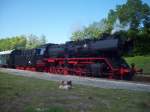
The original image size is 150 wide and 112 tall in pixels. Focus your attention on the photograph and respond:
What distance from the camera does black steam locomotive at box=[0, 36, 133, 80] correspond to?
75.0 feet

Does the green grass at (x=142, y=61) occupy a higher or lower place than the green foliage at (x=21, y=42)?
lower

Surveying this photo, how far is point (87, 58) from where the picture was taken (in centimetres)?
2498

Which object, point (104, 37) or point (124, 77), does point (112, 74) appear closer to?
point (124, 77)

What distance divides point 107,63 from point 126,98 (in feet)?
35.5

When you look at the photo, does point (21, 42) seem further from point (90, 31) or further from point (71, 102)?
point (71, 102)

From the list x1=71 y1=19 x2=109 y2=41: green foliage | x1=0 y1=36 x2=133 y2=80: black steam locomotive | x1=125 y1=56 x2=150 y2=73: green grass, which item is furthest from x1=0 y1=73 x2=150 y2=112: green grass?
x1=71 y1=19 x2=109 y2=41: green foliage

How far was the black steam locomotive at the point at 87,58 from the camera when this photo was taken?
2286 centimetres

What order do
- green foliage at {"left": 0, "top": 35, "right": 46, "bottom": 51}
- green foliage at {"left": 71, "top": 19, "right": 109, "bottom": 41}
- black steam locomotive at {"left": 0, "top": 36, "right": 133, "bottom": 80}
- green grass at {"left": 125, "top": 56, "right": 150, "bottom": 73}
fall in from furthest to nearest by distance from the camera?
green foliage at {"left": 0, "top": 35, "right": 46, "bottom": 51} → green foliage at {"left": 71, "top": 19, "right": 109, "bottom": 41} → green grass at {"left": 125, "top": 56, "right": 150, "bottom": 73} → black steam locomotive at {"left": 0, "top": 36, "right": 133, "bottom": 80}

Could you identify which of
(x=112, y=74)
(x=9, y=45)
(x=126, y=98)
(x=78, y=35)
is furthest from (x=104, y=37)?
(x=9, y=45)

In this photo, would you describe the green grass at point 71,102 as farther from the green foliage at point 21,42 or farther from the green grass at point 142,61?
the green foliage at point 21,42

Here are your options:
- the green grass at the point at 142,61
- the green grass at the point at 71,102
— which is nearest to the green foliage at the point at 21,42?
the green grass at the point at 142,61

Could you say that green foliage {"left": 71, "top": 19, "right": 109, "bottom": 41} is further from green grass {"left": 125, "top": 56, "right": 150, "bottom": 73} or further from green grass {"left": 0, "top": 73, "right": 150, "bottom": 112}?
green grass {"left": 0, "top": 73, "right": 150, "bottom": 112}

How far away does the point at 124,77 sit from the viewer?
74.5 ft

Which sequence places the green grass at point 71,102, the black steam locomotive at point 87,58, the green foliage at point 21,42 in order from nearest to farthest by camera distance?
the green grass at point 71,102
the black steam locomotive at point 87,58
the green foliage at point 21,42
